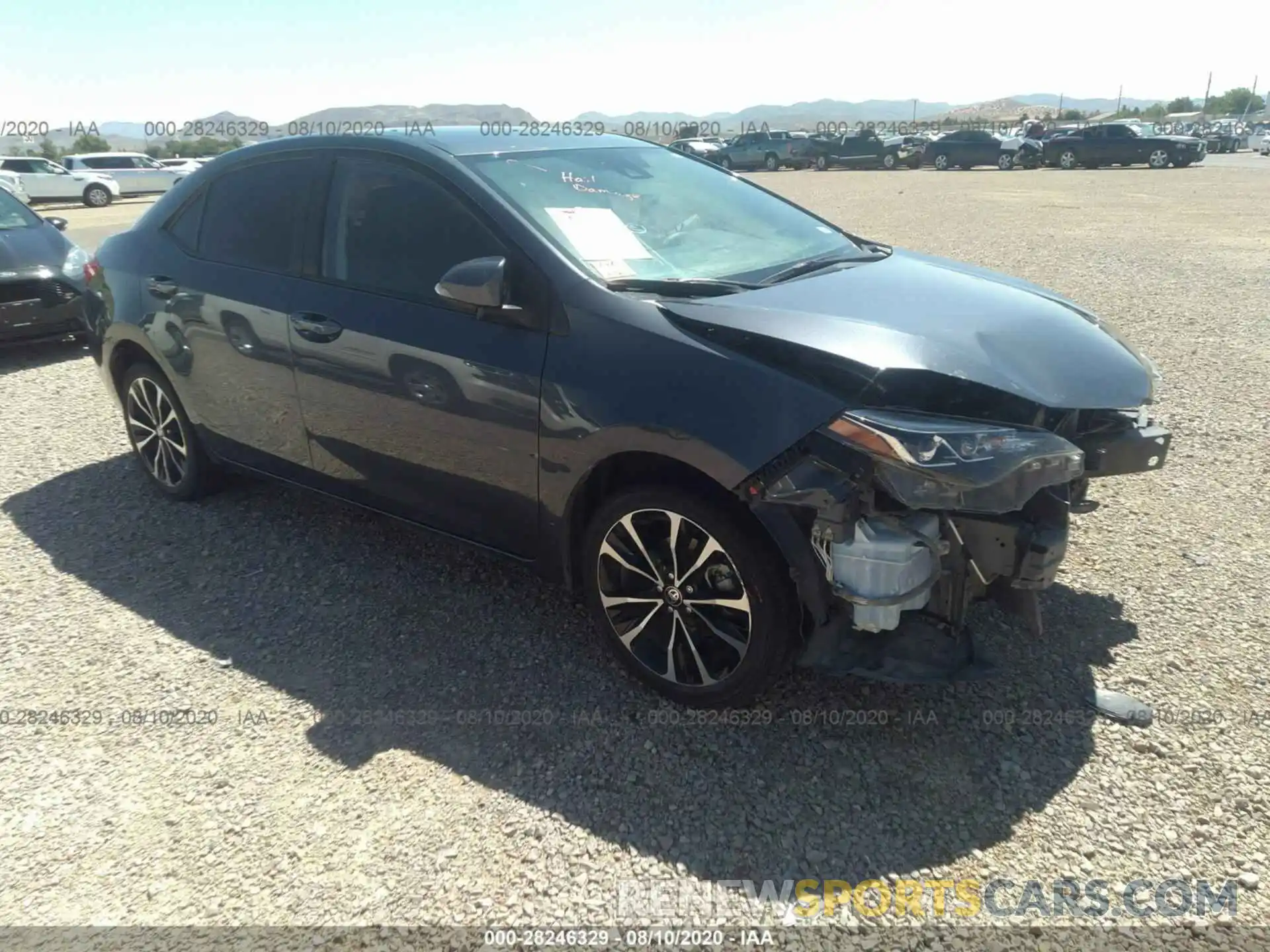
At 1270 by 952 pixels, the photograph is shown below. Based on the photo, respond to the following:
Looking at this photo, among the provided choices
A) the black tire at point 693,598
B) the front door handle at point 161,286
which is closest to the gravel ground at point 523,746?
the black tire at point 693,598

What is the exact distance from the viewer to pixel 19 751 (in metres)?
3.01

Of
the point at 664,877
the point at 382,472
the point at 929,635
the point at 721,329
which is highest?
the point at 721,329

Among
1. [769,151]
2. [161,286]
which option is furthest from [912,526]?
[769,151]

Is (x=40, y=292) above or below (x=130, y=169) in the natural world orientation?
below

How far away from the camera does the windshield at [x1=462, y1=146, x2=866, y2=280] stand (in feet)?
10.6

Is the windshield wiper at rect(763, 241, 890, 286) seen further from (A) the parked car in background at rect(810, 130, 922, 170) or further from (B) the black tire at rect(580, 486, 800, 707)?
(A) the parked car in background at rect(810, 130, 922, 170)

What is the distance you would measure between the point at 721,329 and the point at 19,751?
2667 mm

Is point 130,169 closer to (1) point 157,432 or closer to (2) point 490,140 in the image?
(1) point 157,432

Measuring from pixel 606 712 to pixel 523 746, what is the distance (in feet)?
1.02

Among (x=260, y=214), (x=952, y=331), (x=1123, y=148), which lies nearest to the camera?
(x=952, y=331)

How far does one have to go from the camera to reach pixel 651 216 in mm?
3564

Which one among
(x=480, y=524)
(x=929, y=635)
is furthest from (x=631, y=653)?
(x=929, y=635)

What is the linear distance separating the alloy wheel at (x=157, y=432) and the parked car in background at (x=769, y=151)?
3749 centimetres

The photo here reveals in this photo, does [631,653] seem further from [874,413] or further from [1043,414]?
[1043,414]
